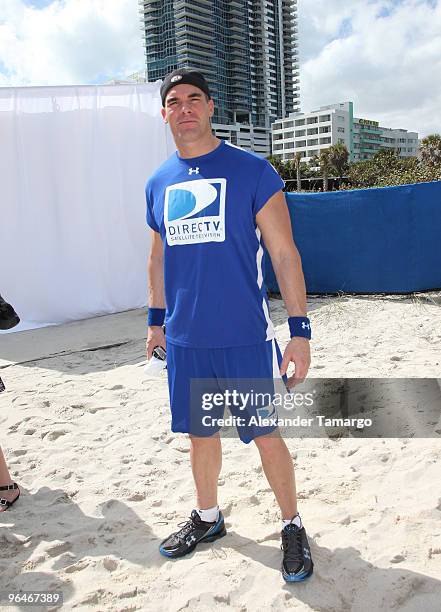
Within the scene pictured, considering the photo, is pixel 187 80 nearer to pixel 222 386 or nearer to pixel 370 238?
pixel 222 386

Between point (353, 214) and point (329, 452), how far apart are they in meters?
4.92

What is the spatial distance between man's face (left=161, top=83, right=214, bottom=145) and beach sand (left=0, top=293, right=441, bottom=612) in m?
1.77

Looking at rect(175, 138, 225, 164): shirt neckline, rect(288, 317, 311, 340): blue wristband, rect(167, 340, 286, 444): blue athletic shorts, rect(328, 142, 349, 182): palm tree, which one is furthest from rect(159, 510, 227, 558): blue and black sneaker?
rect(328, 142, 349, 182): palm tree

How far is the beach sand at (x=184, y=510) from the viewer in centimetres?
195

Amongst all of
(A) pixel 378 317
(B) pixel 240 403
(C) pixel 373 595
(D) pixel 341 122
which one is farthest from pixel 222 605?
(D) pixel 341 122

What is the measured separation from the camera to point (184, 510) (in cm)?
255

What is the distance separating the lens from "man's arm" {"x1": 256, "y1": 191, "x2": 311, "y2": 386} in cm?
188

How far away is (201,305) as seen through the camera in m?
1.92

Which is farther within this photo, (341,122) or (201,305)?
(341,122)

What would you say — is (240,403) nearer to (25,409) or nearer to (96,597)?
(96,597)

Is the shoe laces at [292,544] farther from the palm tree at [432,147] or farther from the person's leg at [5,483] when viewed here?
the palm tree at [432,147]

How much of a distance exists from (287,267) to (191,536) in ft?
4.20

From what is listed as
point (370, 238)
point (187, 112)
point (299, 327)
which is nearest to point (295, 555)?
point (299, 327)

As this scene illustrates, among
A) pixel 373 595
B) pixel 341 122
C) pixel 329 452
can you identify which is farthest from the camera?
pixel 341 122
